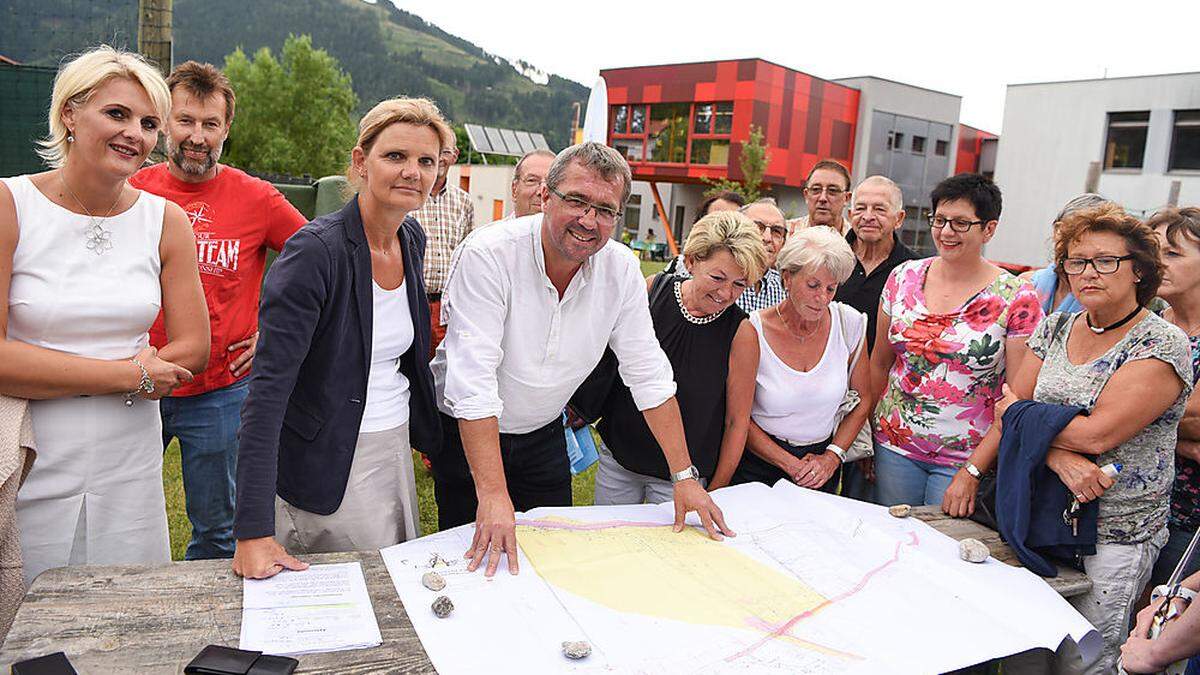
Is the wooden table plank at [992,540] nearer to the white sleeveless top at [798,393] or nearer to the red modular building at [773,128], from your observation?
the white sleeveless top at [798,393]

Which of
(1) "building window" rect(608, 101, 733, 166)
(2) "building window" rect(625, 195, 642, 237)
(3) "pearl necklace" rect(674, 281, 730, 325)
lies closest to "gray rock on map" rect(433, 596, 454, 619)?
(3) "pearl necklace" rect(674, 281, 730, 325)

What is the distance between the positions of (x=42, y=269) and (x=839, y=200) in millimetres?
3534

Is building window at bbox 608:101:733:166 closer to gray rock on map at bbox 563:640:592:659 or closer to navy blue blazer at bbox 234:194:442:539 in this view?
navy blue blazer at bbox 234:194:442:539

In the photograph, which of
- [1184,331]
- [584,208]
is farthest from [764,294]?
[584,208]

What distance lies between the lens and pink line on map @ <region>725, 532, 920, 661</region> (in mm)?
1684

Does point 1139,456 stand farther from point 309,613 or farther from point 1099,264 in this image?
point 309,613

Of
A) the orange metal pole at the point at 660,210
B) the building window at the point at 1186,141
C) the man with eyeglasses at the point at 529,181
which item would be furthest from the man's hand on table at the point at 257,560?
the orange metal pole at the point at 660,210

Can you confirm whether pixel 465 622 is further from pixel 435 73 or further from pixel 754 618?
pixel 435 73

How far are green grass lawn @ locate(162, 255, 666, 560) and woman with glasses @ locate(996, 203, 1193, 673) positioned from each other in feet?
7.14

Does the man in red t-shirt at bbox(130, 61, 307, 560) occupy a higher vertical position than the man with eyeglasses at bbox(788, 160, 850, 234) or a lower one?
lower

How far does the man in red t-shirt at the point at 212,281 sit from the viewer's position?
2818mm

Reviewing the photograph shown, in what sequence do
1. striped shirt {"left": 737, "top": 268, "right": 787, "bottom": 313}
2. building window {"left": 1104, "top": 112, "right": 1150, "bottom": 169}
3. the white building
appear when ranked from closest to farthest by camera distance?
striped shirt {"left": 737, "top": 268, "right": 787, "bottom": 313}, the white building, building window {"left": 1104, "top": 112, "right": 1150, "bottom": 169}

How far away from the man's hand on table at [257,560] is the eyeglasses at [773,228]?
9.16 ft

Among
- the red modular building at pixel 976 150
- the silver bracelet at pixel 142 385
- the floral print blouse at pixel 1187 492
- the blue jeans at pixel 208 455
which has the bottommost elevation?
the blue jeans at pixel 208 455
